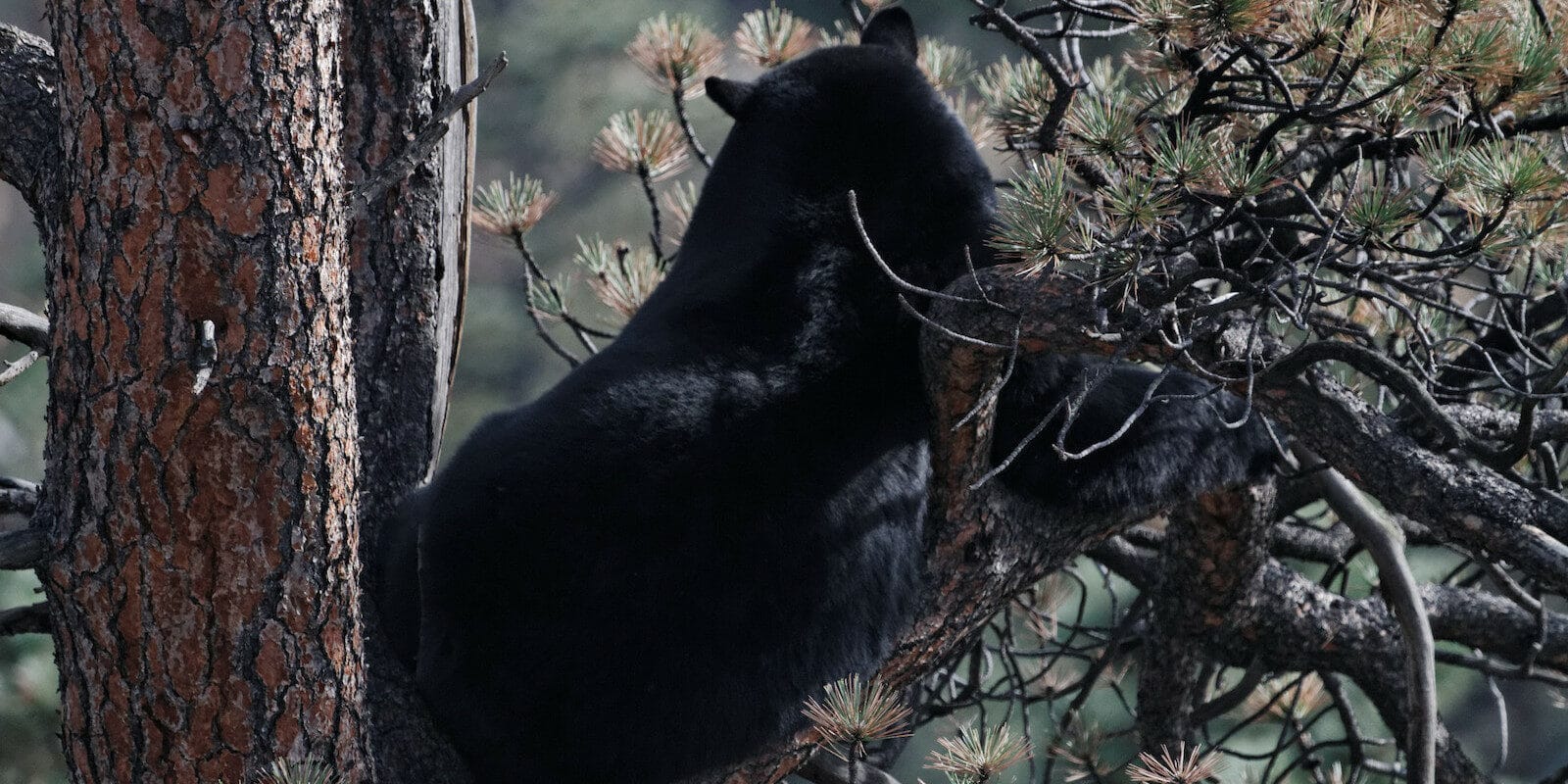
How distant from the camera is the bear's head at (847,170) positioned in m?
2.33

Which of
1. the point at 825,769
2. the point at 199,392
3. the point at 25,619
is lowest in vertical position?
the point at 25,619

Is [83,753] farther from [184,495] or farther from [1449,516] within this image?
[1449,516]

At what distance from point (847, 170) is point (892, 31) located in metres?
0.54

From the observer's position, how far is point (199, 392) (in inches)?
56.2

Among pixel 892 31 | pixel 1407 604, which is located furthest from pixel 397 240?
pixel 1407 604

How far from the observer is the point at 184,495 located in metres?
1.46

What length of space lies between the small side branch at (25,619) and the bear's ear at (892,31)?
189cm

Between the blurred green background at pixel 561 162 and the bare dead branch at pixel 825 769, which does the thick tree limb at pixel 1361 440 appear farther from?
the blurred green background at pixel 561 162

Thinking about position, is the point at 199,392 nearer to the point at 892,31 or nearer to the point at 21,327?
the point at 21,327

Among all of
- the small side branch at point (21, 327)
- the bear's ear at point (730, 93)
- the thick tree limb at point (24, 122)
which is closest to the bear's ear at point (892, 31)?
the bear's ear at point (730, 93)

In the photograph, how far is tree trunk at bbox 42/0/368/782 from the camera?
1433 millimetres

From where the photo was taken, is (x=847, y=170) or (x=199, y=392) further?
(x=847, y=170)

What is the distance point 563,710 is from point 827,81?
1326mm

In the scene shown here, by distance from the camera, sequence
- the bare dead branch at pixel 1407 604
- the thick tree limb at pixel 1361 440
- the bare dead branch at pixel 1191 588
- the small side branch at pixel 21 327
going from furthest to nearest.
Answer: the bare dead branch at pixel 1191 588 → the bare dead branch at pixel 1407 604 → the small side branch at pixel 21 327 → the thick tree limb at pixel 1361 440
